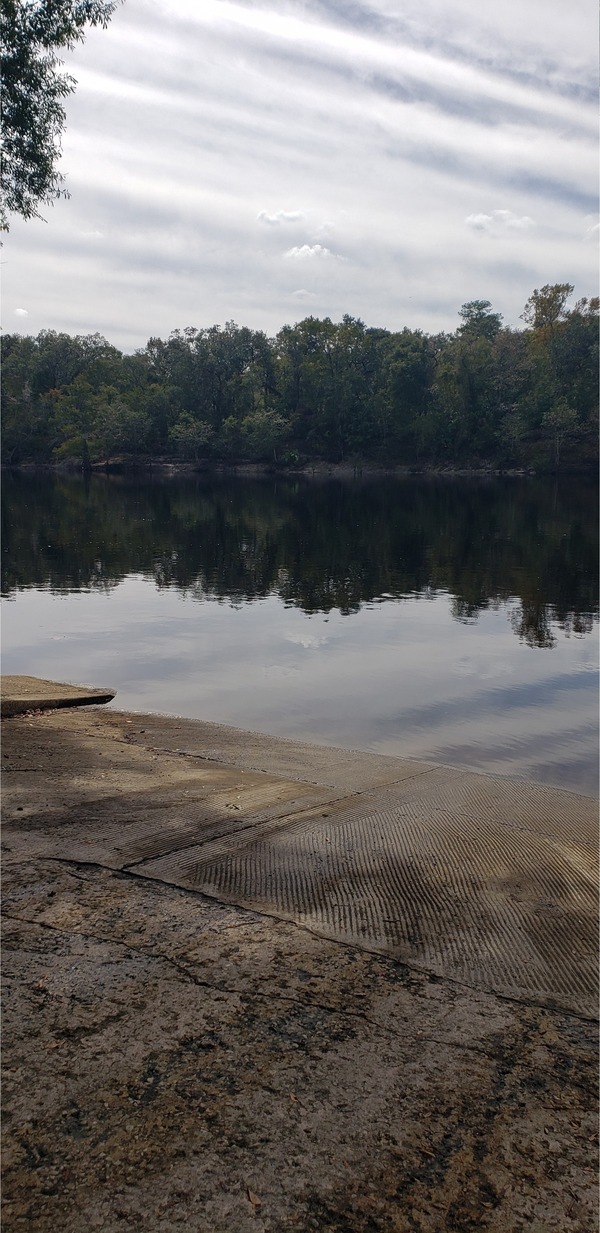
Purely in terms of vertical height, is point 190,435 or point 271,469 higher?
point 190,435

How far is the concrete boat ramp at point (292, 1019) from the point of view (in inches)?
123

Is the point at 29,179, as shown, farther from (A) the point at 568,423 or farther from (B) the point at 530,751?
(A) the point at 568,423

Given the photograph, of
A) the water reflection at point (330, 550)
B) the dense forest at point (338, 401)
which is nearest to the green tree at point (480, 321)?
the dense forest at point (338, 401)

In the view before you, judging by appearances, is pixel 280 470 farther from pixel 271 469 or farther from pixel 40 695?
pixel 40 695

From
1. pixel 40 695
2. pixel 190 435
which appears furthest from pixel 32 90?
pixel 190 435

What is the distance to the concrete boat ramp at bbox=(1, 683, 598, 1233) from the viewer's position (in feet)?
10.3

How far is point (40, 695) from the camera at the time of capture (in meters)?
12.3

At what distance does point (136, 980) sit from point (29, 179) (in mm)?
16940

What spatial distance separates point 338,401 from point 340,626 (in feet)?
315

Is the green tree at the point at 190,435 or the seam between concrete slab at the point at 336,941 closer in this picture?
the seam between concrete slab at the point at 336,941

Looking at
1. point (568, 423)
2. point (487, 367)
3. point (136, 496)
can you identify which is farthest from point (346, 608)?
point (487, 367)

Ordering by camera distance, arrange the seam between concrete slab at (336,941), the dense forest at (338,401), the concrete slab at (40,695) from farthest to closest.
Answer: the dense forest at (338,401) < the concrete slab at (40,695) < the seam between concrete slab at (336,941)

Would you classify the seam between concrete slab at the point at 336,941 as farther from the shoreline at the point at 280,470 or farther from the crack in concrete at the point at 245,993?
the shoreline at the point at 280,470

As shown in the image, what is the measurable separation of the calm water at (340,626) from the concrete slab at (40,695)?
1.82ft
